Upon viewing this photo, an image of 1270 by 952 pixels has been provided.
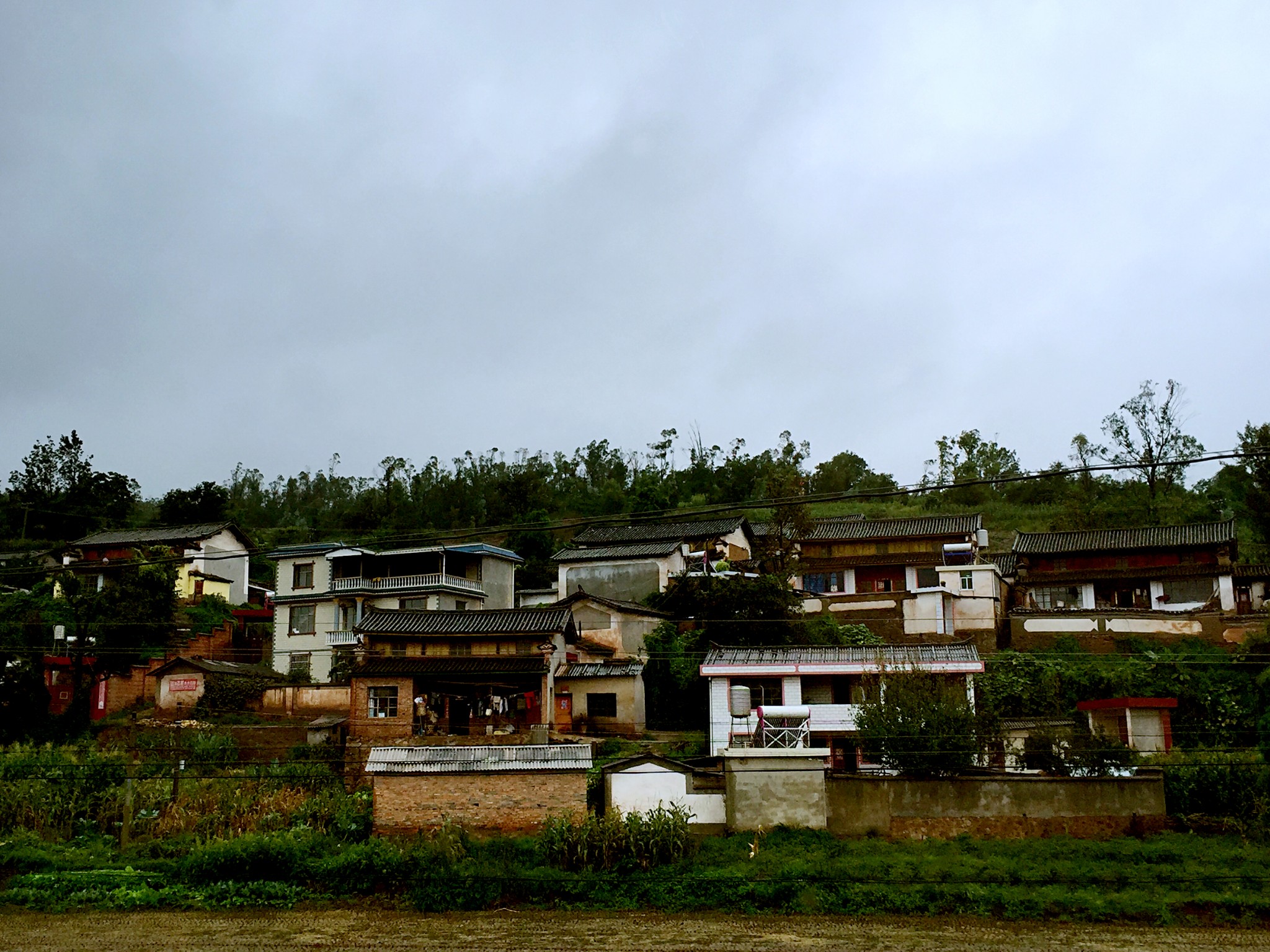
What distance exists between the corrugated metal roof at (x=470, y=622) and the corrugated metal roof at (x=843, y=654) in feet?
18.4

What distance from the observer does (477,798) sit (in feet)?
83.2

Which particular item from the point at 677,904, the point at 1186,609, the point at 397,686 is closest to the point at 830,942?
the point at 677,904

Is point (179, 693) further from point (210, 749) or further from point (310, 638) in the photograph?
point (210, 749)

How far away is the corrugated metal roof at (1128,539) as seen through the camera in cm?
4269

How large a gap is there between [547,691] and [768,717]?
7787 mm

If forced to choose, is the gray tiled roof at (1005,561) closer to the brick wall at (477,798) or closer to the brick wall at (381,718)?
the brick wall at (381,718)

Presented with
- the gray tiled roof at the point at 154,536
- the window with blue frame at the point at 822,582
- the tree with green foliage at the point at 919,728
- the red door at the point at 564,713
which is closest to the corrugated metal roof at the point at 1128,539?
the window with blue frame at the point at 822,582

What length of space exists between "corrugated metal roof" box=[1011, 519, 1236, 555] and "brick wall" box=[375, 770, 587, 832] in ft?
92.3

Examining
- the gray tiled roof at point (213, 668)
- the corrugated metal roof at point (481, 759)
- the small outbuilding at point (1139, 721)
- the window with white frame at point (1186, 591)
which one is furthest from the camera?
the window with white frame at point (1186, 591)

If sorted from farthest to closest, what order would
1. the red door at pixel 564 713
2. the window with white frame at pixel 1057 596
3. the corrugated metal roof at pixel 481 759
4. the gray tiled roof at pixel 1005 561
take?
the gray tiled roof at pixel 1005 561 < the window with white frame at pixel 1057 596 < the red door at pixel 564 713 < the corrugated metal roof at pixel 481 759

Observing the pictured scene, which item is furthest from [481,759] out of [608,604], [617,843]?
[608,604]

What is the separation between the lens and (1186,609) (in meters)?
40.7

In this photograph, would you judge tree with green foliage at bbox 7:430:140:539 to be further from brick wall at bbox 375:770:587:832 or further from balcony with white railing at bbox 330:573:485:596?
brick wall at bbox 375:770:587:832

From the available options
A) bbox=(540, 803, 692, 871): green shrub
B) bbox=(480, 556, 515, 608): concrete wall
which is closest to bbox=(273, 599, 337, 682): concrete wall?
bbox=(480, 556, 515, 608): concrete wall
